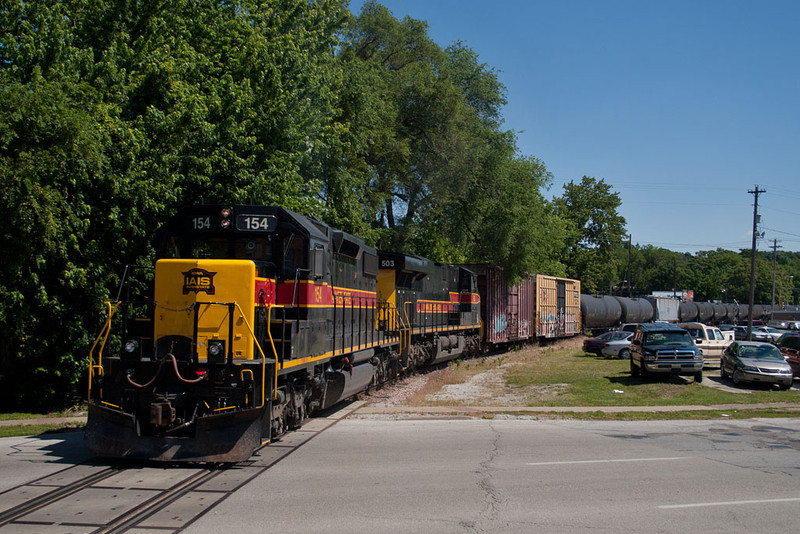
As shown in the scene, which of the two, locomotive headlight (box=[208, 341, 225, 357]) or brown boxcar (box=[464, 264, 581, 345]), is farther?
brown boxcar (box=[464, 264, 581, 345])

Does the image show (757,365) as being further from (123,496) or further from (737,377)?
(123,496)

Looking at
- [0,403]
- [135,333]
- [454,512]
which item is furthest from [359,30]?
[454,512]

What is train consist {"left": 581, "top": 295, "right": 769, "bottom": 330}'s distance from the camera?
1939 inches

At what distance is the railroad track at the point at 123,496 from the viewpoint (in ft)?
21.7

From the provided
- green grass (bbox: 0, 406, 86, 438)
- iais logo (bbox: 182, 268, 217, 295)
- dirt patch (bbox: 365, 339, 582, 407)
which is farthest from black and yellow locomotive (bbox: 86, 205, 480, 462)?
dirt patch (bbox: 365, 339, 582, 407)

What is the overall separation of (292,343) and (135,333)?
2.42 m

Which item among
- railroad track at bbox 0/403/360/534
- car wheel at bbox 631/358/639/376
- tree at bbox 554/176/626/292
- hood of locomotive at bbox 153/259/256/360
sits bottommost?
car wheel at bbox 631/358/639/376

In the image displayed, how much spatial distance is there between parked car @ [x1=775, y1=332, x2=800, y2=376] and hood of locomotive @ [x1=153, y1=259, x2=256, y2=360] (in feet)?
68.1

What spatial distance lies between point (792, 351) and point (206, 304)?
74.1 ft

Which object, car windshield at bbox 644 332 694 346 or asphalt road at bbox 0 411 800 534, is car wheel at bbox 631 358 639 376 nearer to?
car windshield at bbox 644 332 694 346

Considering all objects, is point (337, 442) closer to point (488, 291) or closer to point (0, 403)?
point (0, 403)

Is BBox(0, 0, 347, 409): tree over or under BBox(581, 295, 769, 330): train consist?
over

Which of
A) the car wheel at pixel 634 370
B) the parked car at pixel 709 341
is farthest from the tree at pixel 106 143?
the parked car at pixel 709 341

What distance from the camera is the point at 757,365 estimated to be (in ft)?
69.1
